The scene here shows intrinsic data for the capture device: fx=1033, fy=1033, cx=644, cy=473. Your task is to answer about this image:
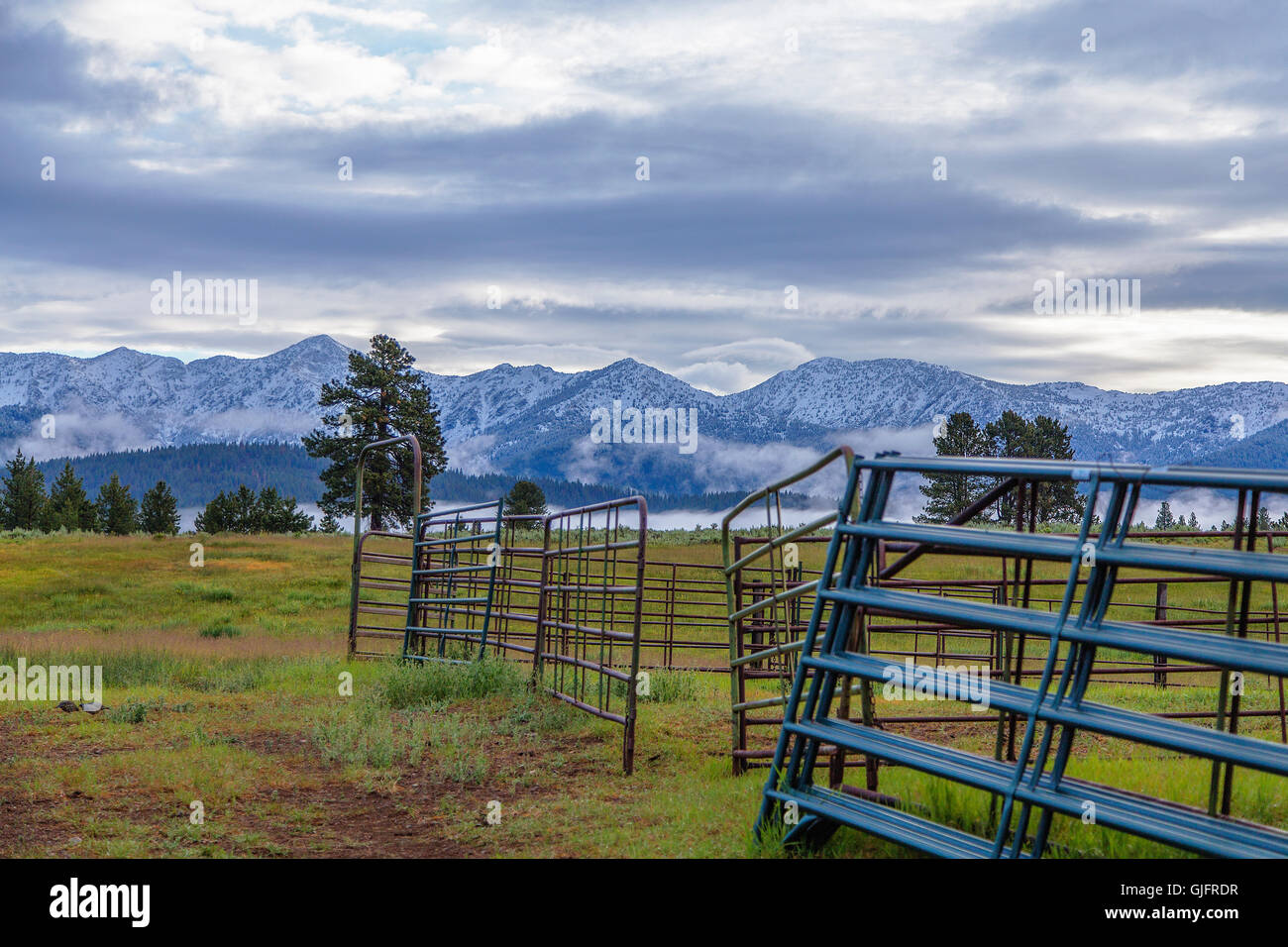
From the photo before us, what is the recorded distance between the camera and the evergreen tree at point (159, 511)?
8269 centimetres

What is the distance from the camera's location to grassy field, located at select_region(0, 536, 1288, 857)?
5.88m

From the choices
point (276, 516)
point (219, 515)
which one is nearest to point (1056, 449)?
point (276, 516)

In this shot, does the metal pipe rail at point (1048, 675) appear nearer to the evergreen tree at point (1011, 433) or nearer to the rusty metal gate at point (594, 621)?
the rusty metal gate at point (594, 621)

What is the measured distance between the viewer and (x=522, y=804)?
268 inches

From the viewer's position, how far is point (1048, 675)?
386cm

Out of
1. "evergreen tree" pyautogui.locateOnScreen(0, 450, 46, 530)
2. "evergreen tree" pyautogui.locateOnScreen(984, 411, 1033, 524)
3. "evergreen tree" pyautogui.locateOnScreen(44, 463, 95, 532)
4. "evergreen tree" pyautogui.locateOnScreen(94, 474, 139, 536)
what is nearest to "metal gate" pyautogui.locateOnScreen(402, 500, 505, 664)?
"evergreen tree" pyautogui.locateOnScreen(984, 411, 1033, 524)

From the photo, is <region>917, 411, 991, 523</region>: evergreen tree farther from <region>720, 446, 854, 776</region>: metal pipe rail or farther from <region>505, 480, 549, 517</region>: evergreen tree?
<region>720, 446, 854, 776</region>: metal pipe rail

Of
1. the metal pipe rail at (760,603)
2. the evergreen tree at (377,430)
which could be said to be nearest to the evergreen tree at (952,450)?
the evergreen tree at (377,430)

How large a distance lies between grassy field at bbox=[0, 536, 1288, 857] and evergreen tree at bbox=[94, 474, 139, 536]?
231 feet

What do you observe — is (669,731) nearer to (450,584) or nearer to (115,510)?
(450,584)

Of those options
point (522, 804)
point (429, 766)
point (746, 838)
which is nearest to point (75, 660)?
point (429, 766)

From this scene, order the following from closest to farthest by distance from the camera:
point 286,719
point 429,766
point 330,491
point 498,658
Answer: point 429,766
point 286,719
point 498,658
point 330,491
